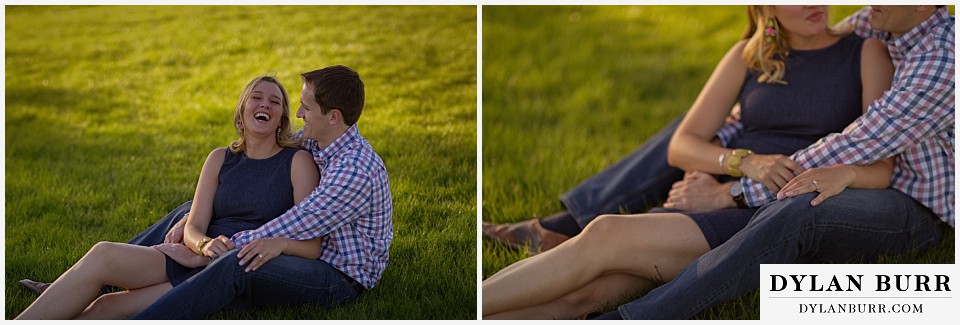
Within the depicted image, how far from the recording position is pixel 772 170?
3.49 metres

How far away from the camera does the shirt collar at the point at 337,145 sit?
3.40 metres

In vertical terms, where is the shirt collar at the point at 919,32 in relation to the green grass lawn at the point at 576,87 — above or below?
above

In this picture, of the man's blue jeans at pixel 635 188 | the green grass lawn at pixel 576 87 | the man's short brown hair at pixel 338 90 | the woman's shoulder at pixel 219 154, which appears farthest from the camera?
the green grass lawn at pixel 576 87

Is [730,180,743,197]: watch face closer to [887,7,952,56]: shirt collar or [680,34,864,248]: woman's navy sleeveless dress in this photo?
[680,34,864,248]: woman's navy sleeveless dress

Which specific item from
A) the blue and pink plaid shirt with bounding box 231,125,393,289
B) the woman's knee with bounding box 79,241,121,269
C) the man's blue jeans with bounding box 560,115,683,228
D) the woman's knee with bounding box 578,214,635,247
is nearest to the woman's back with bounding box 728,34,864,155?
the man's blue jeans with bounding box 560,115,683,228

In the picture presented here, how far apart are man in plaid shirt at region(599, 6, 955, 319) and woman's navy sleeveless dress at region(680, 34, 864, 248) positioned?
6.1 inches

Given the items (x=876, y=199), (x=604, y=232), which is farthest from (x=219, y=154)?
(x=876, y=199)

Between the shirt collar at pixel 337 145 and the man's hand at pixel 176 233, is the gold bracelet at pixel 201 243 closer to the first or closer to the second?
the man's hand at pixel 176 233

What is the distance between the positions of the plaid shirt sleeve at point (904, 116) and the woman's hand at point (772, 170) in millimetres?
62

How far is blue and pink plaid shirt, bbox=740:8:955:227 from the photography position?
3350mm

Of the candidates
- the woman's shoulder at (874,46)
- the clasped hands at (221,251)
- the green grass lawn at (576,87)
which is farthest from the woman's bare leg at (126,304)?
the woman's shoulder at (874,46)

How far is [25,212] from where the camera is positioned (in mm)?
3830
